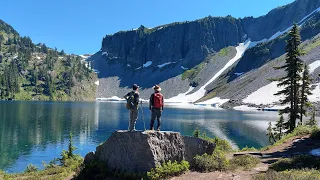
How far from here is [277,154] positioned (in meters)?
19.5

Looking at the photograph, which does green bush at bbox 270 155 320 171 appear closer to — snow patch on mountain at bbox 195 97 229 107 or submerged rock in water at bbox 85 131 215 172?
submerged rock in water at bbox 85 131 215 172

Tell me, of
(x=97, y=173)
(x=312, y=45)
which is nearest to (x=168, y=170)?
→ (x=97, y=173)

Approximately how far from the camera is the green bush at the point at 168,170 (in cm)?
1368

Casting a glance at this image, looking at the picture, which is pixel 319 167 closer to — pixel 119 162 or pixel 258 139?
pixel 119 162

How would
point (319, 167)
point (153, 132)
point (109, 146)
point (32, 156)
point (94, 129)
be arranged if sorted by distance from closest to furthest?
point (319, 167), point (153, 132), point (109, 146), point (32, 156), point (94, 129)

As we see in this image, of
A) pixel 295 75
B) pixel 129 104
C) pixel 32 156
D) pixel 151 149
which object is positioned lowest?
pixel 32 156

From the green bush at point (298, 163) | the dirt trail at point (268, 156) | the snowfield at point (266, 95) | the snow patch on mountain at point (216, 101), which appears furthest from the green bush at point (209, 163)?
the snow patch on mountain at point (216, 101)

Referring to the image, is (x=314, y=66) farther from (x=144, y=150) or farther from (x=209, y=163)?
(x=144, y=150)

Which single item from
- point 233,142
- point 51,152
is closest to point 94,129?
point 51,152

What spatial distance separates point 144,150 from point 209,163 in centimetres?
359

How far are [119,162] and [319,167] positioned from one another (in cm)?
977

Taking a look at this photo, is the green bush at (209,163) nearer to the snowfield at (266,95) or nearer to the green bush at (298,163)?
the green bush at (298,163)

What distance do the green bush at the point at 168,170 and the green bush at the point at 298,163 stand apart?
4.52 metres

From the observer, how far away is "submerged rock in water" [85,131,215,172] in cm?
1433
